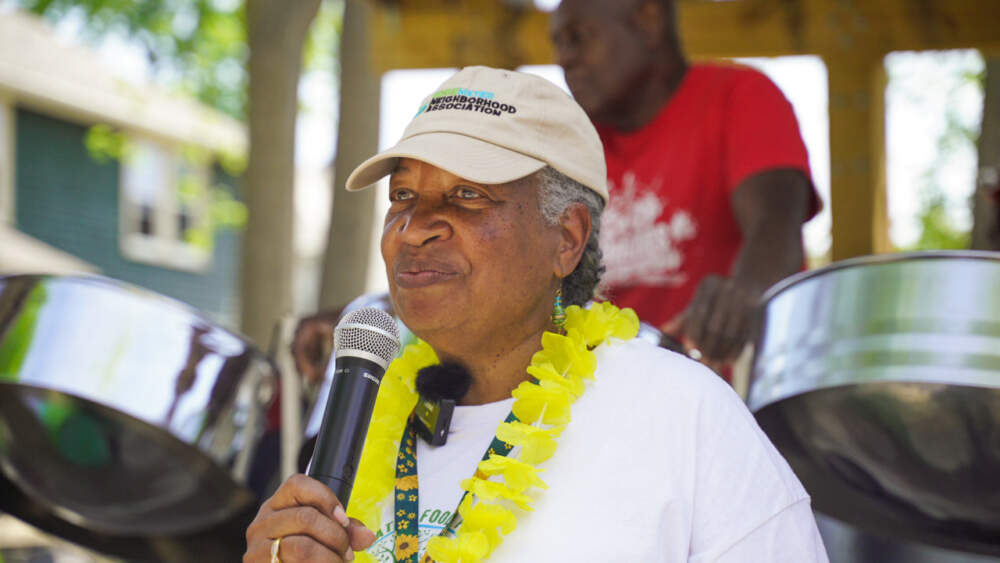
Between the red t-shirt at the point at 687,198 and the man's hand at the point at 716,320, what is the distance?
360 millimetres

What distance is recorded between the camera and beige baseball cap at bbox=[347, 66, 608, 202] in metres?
1.37

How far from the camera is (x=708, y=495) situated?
3.89ft

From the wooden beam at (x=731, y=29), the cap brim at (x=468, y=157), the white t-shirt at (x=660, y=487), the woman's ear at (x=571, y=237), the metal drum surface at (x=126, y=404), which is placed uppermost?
the wooden beam at (x=731, y=29)

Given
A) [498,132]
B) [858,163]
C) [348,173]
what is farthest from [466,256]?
[348,173]

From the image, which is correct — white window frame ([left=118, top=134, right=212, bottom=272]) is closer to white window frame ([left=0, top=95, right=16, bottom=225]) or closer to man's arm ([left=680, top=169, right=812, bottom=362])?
white window frame ([left=0, top=95, right=16, bottom=225])

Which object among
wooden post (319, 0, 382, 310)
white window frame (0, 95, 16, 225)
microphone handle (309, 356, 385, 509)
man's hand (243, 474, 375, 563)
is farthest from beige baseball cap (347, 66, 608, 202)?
white window frame (0, 95, 16, 225)

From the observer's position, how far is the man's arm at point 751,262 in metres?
1.83

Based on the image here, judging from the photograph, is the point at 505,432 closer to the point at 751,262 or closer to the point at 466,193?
the point at 466,193

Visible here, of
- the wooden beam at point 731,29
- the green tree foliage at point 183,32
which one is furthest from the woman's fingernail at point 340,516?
the green tree foliage at point 183,32

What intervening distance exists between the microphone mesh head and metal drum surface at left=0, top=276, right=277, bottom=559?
1229mm

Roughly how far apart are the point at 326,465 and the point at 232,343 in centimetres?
141

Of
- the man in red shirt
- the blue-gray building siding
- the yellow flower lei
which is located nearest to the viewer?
the yellow flower lei

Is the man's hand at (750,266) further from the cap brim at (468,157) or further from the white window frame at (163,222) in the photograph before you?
the white window frame at (163,222)

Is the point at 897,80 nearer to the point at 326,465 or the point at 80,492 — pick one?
the point at 80,492
